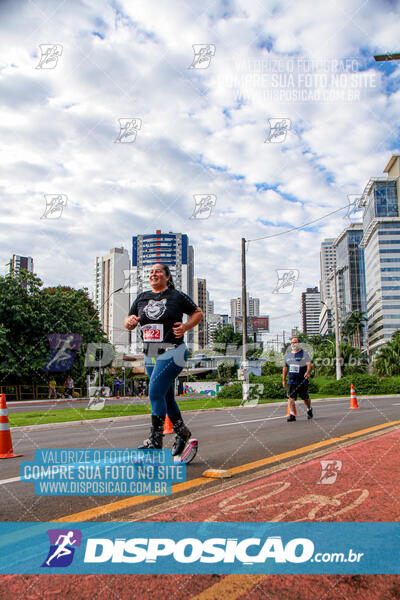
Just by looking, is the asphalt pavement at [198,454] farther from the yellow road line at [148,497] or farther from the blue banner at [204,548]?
the blue banner at [204,548]

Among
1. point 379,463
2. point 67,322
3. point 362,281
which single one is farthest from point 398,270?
point 379,463

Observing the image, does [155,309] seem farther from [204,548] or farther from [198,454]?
[204,548]

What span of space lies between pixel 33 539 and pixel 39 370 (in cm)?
2960

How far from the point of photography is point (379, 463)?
4.25m

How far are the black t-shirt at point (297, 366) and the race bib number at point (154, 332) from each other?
6.14 metres

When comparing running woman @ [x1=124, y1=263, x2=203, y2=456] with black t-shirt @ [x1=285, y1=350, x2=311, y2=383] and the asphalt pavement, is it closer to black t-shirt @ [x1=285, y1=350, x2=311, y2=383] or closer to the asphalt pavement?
the asphalt pavement

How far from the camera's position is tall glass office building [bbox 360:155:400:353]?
147 metres

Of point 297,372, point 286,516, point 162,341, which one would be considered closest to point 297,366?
point 297,372

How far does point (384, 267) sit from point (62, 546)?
15677 cm

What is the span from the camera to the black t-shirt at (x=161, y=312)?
4191 millimetres

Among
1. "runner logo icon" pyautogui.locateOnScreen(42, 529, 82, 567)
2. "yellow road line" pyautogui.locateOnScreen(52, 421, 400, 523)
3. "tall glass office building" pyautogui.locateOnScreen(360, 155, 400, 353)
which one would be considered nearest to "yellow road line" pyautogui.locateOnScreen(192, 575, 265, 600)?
"runner logo icon" pyautogui.locateOnScreen(42, 529, 82, 567)

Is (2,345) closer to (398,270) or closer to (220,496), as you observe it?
(220,496)

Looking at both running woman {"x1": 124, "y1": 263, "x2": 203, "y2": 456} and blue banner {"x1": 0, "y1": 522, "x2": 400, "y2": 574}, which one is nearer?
blue banner {"x1": 0, "y1": 522, "x2": 400, "y2": 574}

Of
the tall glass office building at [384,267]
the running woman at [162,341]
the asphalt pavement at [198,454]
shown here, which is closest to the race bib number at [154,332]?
the running woman at [162,341]
